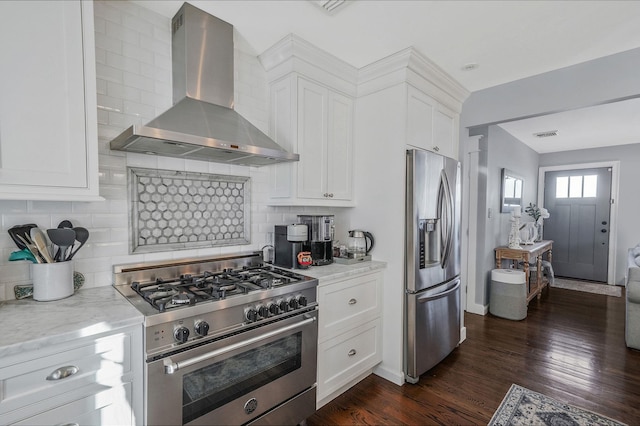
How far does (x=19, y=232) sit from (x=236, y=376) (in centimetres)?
125

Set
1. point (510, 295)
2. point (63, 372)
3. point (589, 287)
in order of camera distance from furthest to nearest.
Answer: point (589, 287), point (510, 295), point (63, 372)

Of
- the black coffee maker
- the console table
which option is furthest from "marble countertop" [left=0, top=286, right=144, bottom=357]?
the console table

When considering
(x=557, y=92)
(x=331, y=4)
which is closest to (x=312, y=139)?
(x=331, y=4)

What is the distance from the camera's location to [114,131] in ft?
5.74

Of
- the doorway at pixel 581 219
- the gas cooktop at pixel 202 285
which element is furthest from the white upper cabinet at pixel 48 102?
the doorway at pixel 581 219

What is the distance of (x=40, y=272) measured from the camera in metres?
1.42

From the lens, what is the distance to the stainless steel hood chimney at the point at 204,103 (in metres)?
1.65

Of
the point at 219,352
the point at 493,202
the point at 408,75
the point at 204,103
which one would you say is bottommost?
the point at 219,352

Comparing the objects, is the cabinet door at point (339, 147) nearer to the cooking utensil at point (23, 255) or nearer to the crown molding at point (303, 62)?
the crown molding at point (303, 62)

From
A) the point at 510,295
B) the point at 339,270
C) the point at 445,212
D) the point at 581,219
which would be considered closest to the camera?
the point at 339,270

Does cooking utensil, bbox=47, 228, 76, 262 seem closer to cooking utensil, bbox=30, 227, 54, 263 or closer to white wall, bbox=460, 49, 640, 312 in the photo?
cooking utensil, bbox=30, 227, 54, 263

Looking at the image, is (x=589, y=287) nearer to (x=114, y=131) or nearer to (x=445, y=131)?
(x=445, y=131)

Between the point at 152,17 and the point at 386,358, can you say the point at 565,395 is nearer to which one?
the point at 386,358

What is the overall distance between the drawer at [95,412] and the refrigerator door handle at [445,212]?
2.36m
